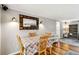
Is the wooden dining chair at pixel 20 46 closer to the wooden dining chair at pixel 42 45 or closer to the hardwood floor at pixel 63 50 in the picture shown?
the wooden dining chair at pixel 42 45

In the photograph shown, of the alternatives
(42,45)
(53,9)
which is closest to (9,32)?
(42,45)

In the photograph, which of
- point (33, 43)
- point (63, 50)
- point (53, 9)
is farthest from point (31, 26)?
point (63, 50)

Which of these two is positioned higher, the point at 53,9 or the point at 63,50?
the point at 53,9

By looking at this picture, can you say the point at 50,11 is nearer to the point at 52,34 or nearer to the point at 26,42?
the point at 52,34

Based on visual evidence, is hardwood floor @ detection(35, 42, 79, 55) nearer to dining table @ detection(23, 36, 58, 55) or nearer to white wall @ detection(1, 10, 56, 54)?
dining table @ detection(23, 36, 58, 55)

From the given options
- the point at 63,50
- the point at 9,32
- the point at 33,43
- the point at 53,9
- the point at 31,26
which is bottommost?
the point at 63,50

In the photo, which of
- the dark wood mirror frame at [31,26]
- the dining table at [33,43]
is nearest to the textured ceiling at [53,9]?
the dark wood mirror frame at [31,26]

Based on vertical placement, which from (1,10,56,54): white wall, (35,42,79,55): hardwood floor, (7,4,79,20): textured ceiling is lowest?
(35,42,79,55): hardwood floor

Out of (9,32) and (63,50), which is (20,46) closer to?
(9,32)

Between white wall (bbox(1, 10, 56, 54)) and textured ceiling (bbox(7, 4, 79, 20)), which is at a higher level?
textured ceiling (bbox(7, 4, 79, 20))

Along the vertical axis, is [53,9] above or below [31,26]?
above

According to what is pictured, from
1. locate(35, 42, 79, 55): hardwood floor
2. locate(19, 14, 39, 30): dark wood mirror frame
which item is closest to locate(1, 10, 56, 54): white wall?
locate(19, 14, 39, 30): dark wood mirror frame

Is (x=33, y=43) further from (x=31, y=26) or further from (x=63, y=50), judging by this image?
(x=63, y=50)

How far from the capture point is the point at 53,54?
6.06ft
